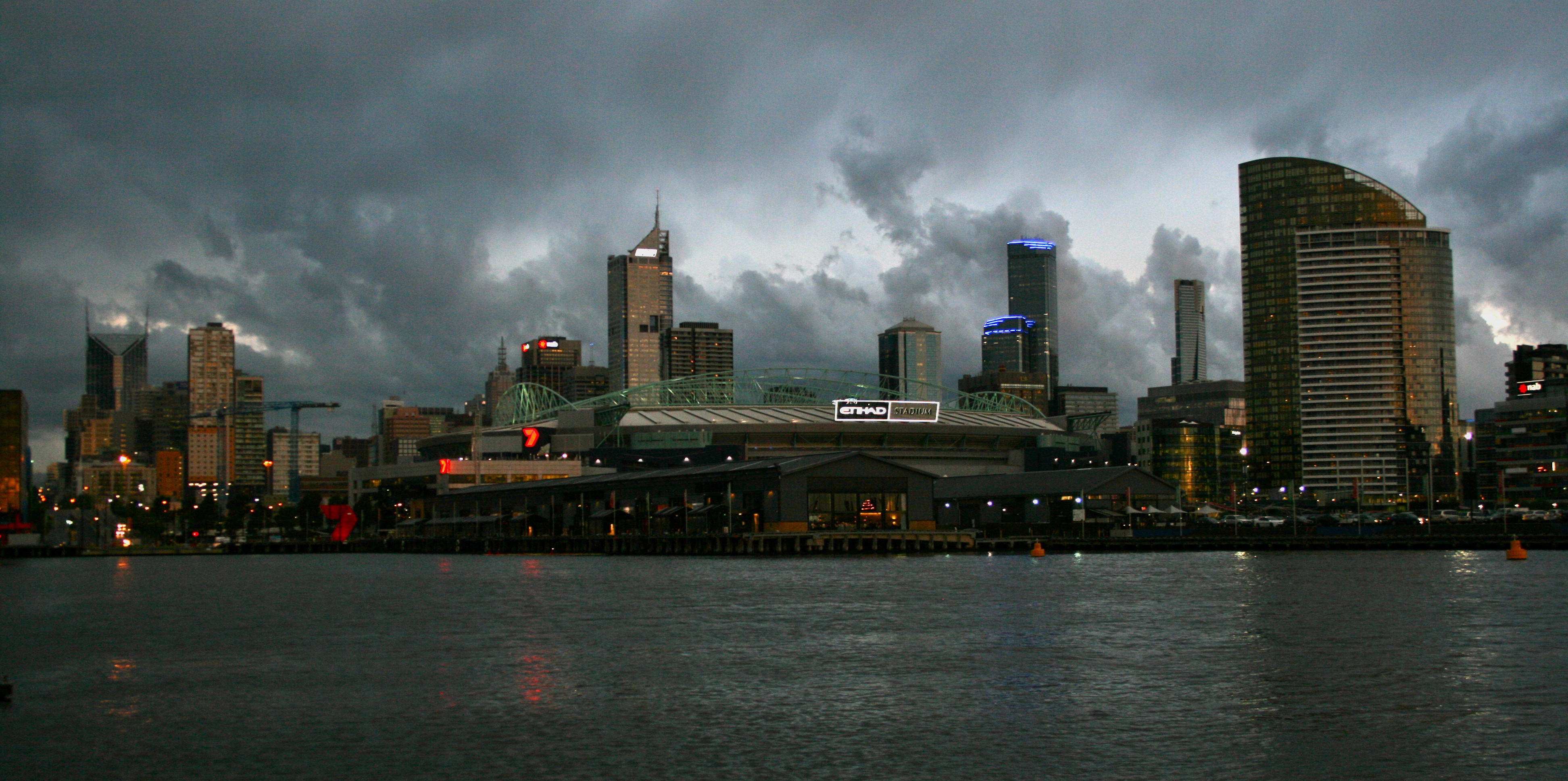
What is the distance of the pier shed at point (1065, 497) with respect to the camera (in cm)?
12544

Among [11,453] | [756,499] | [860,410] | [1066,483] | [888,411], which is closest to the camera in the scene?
[756,499]

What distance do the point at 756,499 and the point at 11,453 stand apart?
284 feet

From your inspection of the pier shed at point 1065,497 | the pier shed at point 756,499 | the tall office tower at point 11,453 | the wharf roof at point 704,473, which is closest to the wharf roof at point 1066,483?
the pier shed at point 1065,497

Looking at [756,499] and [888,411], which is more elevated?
[888,411]

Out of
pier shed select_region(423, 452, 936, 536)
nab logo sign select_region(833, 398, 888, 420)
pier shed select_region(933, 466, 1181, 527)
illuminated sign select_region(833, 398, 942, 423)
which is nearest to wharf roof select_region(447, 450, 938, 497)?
pier shed select_region(423, 452, 936, 536)

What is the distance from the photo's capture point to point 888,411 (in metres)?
170

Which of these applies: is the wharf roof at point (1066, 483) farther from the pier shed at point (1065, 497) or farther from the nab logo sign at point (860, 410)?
the nab logo sign at point (860, 410)

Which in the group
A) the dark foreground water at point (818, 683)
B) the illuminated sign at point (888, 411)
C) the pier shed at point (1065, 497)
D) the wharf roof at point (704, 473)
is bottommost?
the dark foreground water at point (818, 683)

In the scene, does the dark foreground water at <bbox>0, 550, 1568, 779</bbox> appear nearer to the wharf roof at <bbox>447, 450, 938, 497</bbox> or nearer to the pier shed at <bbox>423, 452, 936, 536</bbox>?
the pier shed at <bbox>423, 452, 936, 536</bbox>

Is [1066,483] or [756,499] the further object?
[1066,483]

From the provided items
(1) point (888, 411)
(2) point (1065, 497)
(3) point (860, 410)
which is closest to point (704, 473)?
(2) point (1065, 497)

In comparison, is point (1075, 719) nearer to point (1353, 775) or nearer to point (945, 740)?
point (945, 740)

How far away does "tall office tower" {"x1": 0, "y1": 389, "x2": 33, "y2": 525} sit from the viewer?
496 feet

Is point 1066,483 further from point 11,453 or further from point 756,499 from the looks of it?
point 11,453
